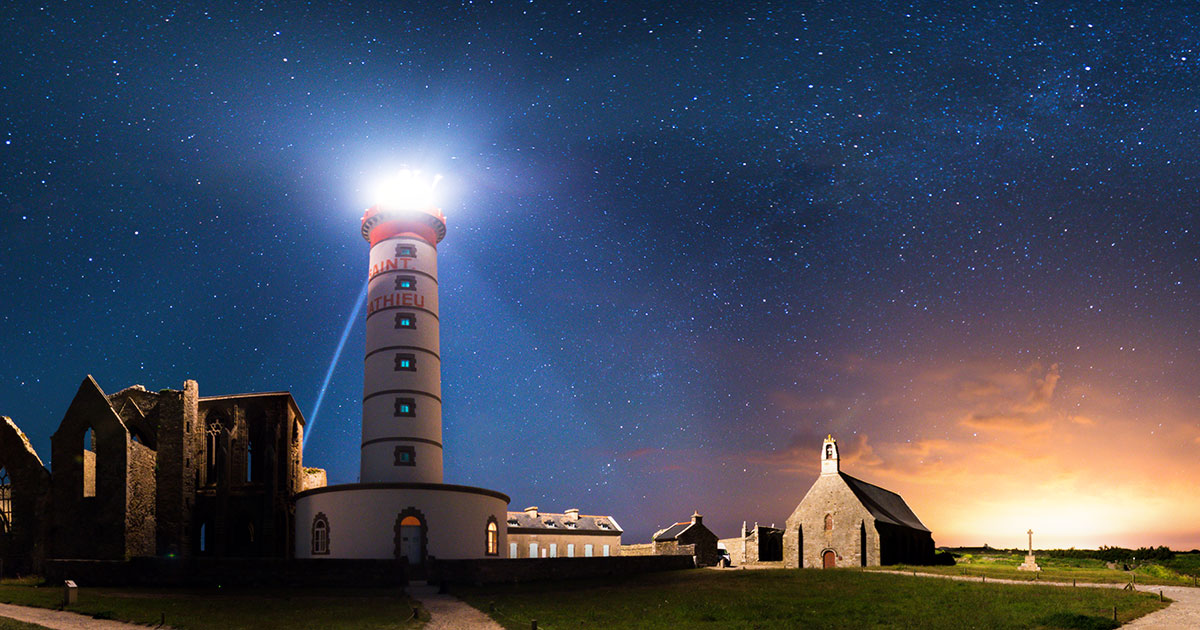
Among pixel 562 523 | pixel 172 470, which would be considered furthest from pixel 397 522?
pixel 562 523

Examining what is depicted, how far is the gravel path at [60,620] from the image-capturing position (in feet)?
73.5

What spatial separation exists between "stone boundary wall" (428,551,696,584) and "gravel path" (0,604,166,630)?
1203 centimetres

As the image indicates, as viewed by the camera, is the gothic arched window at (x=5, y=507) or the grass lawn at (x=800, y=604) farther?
the gothic arched window at (x=5, y=507)

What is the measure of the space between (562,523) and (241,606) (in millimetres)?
41916

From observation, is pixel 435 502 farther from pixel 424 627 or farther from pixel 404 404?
pixel 424 627

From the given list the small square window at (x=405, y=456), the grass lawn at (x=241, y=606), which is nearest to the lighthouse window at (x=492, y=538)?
the small square window at (x=405, y=456)

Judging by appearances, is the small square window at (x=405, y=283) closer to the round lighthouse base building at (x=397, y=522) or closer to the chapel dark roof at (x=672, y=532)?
the round lighthouse base building at (x=397, y=522)

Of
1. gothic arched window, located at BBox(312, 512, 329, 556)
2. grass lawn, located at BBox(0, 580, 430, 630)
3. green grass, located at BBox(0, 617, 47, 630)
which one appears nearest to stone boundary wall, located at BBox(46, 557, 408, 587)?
grass lawn, located at BBox(0, 580, 430, 630)

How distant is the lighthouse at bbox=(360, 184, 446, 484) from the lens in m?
42.6

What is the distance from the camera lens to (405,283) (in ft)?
148

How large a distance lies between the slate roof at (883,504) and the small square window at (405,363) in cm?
3421

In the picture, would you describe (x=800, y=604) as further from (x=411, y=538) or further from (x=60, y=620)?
(x=60, y=620)

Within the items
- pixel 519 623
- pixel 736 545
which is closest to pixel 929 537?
pixel 736 545

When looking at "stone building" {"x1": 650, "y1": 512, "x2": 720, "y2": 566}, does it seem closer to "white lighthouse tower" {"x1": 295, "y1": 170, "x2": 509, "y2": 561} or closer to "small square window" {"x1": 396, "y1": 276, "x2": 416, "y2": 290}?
"white lighthouse tower" {"x1": 295, "y1": 170, "x2": 509, "y2": 561}
